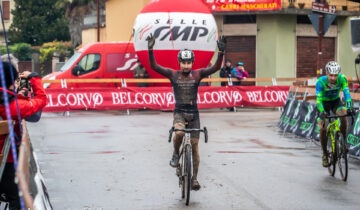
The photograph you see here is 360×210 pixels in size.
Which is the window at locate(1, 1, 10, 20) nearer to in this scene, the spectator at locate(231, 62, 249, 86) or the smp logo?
the spectator at locate(231, 62, 249, 86)

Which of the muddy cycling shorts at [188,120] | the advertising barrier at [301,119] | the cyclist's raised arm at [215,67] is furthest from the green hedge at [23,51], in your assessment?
the muddy cycling shorts at [188,120]

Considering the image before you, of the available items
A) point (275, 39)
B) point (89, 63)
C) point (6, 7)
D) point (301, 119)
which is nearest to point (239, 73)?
point (89, 63)

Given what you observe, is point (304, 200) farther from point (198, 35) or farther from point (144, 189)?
point (198, 35)

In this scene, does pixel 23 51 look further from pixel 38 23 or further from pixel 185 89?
pixel 185 89

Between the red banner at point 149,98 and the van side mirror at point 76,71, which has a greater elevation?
the van side mirror at point 76,71

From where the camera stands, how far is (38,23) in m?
68.0

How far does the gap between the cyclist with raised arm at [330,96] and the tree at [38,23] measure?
59714 millimetres

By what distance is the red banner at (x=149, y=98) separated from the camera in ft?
70.8

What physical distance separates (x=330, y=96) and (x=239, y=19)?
21.0m

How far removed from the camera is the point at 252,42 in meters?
31.3

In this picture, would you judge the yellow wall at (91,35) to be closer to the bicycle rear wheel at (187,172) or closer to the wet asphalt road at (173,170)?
the wet asphalt road at (173,170)

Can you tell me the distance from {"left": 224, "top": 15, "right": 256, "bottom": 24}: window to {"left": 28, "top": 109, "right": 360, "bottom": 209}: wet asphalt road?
13857 mm

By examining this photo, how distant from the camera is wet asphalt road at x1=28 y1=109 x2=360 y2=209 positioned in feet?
26.7

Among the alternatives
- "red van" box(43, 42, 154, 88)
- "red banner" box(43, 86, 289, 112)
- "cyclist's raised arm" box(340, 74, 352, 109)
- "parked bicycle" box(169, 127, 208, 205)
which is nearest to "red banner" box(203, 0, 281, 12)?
"red banner" box(43, 86, 289, 112)
